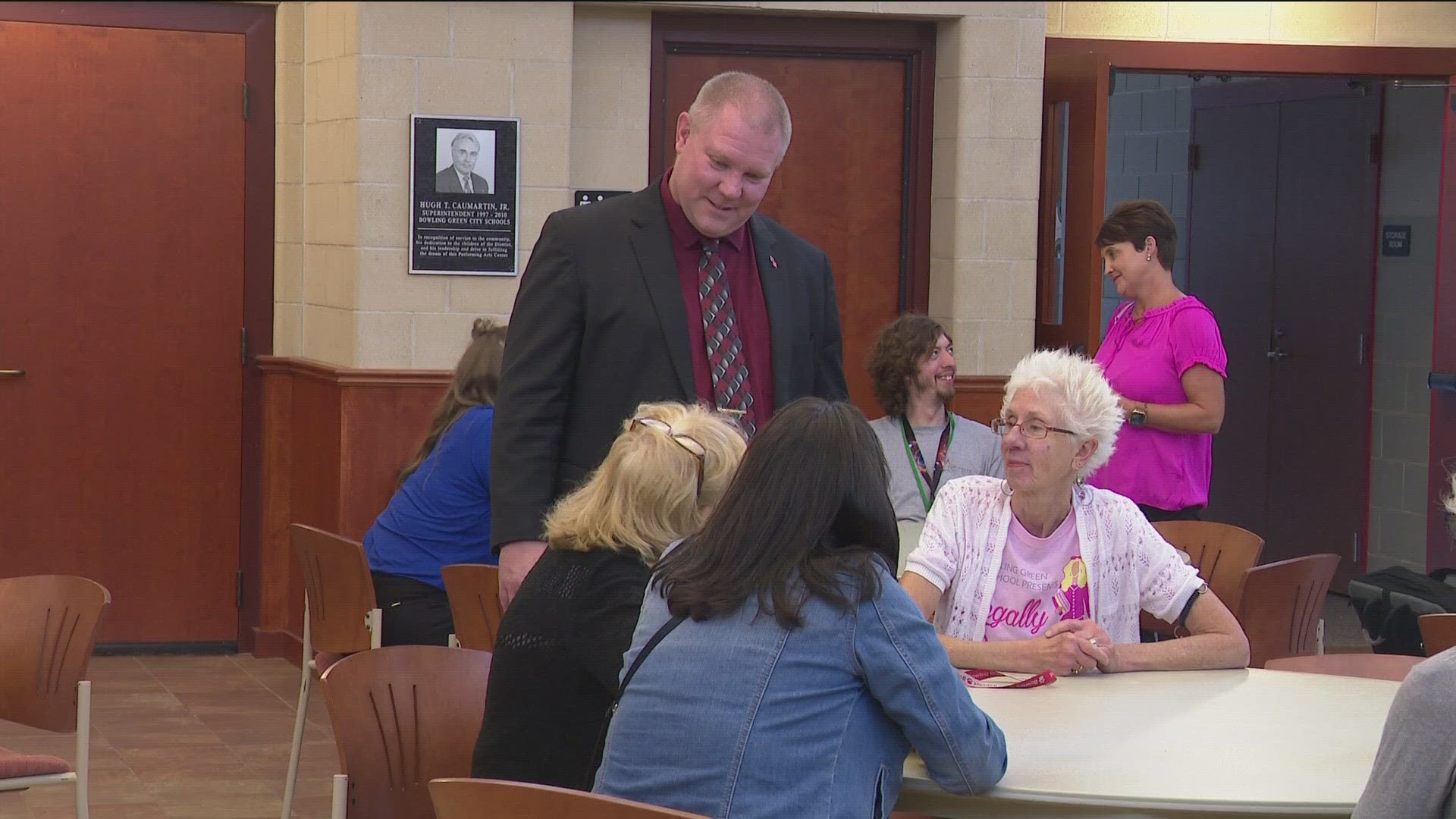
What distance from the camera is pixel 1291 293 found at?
26.8ft

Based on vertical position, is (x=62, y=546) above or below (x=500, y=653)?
below

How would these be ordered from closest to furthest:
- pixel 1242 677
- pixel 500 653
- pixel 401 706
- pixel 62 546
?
pixel 500 653, pixel 401 706, pixel 1242 677, pixel 62 546

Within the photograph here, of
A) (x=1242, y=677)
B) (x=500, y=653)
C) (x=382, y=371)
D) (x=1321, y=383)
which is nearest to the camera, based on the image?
(x=500, y=653)

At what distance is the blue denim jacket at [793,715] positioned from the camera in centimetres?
207

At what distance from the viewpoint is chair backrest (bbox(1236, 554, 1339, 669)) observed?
12.2 ft

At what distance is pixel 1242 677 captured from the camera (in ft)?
9.55

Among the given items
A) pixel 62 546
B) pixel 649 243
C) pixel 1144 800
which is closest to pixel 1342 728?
pixel 1144 800

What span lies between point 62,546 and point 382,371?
56.6 inches

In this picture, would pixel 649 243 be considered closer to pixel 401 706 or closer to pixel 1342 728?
pixel 401 706

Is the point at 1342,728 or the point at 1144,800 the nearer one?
the point at 1144,800

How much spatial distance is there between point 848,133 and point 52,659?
155 inches

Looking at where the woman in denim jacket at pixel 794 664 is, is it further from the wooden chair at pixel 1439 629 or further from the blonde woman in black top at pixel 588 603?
the wooden chair at pixel 1439 629

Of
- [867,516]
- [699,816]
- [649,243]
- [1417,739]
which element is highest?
[649,243]

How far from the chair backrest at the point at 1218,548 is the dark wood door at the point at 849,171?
2.41 meters
